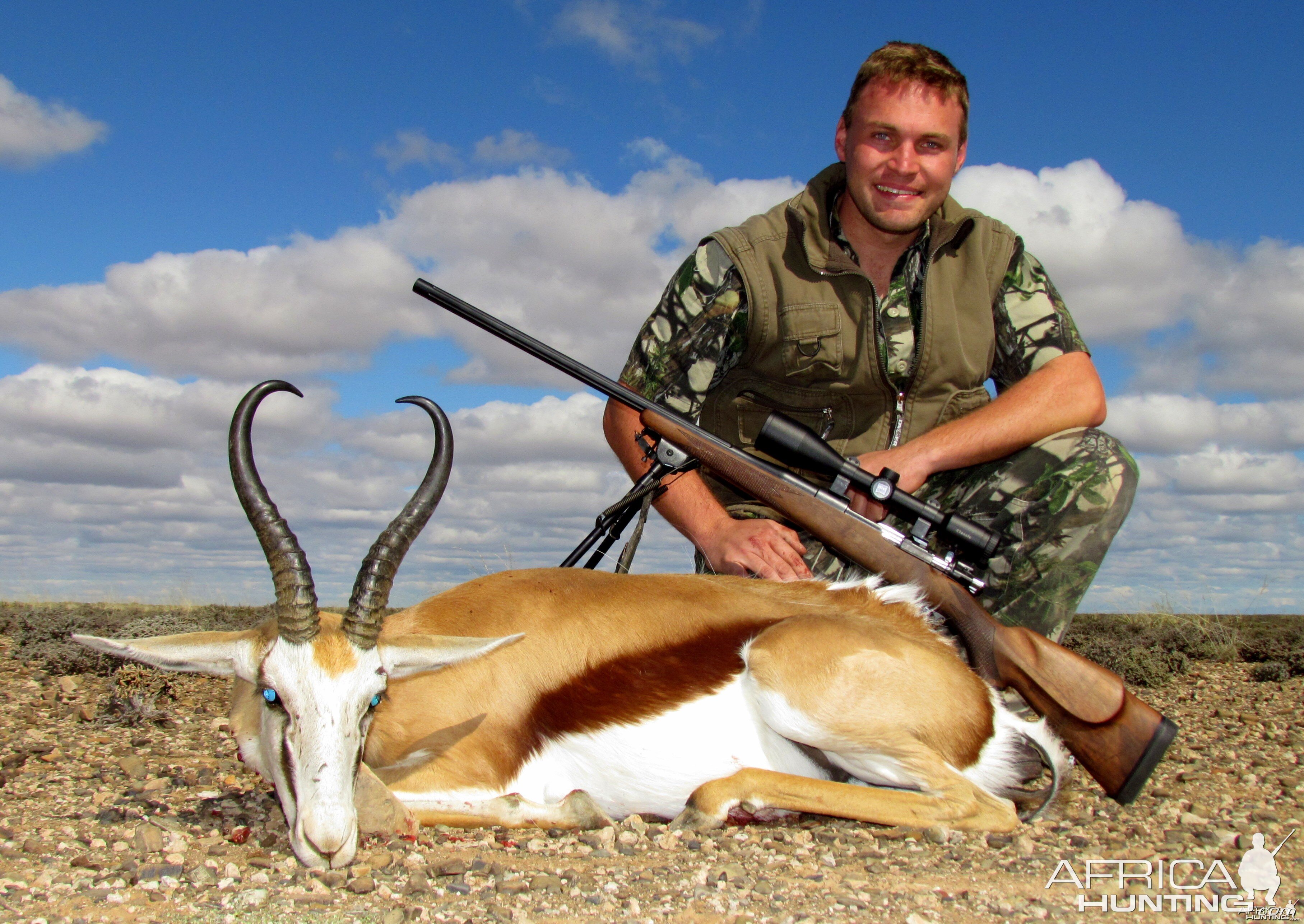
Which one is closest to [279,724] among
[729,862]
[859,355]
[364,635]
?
[364,635]

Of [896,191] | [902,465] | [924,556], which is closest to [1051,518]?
[902,465]

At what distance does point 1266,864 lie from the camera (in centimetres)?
359

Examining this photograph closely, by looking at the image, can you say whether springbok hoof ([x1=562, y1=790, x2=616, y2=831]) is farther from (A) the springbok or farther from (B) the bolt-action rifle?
(B) the bolt-action rifle

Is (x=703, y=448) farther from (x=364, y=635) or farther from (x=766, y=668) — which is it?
(x=364, y=635)

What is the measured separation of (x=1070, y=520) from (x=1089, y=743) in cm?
178

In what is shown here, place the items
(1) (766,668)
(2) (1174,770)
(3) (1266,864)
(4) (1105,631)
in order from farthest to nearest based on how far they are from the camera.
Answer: (4) (1105,631) < (2) (1174,770) < (1) (766,668) < (3) (1266,864)

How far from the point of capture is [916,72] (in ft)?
19.8

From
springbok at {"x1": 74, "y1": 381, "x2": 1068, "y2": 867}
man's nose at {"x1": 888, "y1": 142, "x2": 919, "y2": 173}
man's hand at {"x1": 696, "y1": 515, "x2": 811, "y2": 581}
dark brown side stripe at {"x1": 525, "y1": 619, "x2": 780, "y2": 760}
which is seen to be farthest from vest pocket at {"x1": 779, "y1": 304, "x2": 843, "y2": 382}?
dark brown side stripe at {"x1": 525, "y1": 619, "x2": 780, "y2": 760}

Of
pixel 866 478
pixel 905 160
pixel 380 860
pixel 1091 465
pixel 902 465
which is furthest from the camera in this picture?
pixel 905 160

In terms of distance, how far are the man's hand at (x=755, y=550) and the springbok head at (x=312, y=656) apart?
176 centimetres

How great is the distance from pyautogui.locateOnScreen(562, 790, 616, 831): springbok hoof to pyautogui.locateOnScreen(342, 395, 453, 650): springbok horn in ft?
3.57

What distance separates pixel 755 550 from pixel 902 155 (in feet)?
8.79

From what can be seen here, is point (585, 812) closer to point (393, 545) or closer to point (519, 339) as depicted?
point (393, 545)

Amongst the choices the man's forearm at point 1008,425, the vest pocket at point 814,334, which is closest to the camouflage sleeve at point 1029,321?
the man's forearm at point 1008,425
